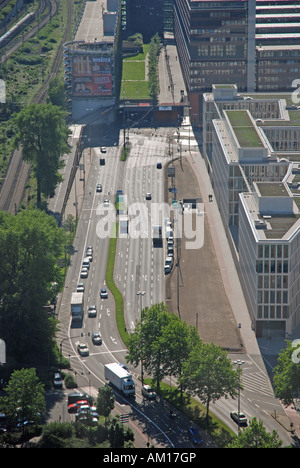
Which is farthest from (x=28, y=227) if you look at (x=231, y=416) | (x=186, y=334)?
(x=231, y=416)

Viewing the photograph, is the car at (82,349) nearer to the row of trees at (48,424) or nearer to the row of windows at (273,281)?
the row of trees at (48,424)

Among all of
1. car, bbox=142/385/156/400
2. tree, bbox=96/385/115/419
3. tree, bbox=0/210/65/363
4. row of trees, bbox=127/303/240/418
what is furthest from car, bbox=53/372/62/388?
car, bbox=142/385/156/400

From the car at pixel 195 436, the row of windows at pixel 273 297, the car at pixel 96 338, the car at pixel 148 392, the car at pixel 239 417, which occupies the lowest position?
the car at pixel 195 436

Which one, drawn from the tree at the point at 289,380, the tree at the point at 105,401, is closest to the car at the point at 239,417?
the tree at the point at 289,380

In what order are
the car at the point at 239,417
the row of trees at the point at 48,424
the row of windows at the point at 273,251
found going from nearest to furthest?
the row of trees at the point at 48,424, the car at the point at 239,417, the row of windows at the point at 273,251

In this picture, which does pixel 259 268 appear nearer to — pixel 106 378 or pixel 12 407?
pixel 106 378
